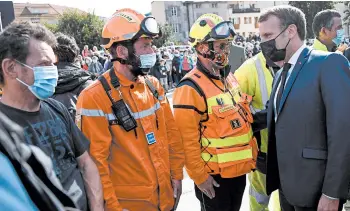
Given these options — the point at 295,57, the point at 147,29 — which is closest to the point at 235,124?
the point at 295,57

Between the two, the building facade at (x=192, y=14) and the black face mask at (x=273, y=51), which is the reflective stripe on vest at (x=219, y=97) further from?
the building facade at (x=192, y=14)

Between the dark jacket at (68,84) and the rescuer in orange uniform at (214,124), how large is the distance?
949 millimetres

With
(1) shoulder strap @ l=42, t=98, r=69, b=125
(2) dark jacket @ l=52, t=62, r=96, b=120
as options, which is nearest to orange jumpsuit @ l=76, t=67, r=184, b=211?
(1) shoulder strap @ l=42, t=98, r=69, b=125

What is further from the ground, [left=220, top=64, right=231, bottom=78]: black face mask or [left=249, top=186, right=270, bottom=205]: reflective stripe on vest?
[left=220, top=64, right=231, bottom=78]: black face mask

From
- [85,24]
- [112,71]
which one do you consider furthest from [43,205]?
Result: [85,24]

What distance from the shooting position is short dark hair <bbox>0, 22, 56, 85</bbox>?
1823mm

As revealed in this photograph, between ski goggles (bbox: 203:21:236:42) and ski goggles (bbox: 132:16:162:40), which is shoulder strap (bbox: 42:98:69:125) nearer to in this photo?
ski goggles (bbox: 132:16:162:40)

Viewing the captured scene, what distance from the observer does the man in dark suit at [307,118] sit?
215 centimetres

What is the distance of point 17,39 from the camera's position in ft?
6.05

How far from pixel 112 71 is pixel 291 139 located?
1.30 m

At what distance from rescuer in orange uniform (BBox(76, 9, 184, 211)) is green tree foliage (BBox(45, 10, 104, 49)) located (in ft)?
132

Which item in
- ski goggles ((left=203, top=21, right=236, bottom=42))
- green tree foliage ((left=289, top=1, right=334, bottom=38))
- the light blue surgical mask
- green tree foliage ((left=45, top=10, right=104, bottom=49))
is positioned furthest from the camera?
green tree foliage ((left=289, top=1, right=334, bottom=38))

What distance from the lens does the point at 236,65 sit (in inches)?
341

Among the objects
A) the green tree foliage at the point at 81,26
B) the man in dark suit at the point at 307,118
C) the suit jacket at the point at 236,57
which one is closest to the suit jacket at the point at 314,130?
the man in dark suit at the point at 307,118
